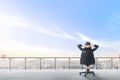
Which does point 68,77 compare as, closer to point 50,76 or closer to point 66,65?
point 50,76

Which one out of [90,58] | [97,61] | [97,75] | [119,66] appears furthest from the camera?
[97,61]

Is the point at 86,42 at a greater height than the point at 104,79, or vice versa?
the point at 86,42

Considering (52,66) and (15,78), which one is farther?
(52,66)

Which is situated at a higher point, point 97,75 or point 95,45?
point 95,45

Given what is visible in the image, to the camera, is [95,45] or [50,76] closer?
[95,45]

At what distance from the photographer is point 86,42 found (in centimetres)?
1750

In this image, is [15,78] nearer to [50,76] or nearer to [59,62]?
[50,76]

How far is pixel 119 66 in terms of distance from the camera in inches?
1045

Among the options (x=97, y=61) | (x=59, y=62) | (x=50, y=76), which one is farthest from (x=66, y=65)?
(x=50, y=76)

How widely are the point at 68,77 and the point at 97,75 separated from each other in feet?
4.85

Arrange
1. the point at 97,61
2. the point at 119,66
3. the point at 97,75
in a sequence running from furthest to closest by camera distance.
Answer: the point at 97,61 < the point at 119,66 < the point at 97,75

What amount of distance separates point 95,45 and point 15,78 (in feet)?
13.3

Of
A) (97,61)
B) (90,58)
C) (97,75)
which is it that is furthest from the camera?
(97,61)

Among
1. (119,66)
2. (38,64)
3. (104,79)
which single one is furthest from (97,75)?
(38,64)
